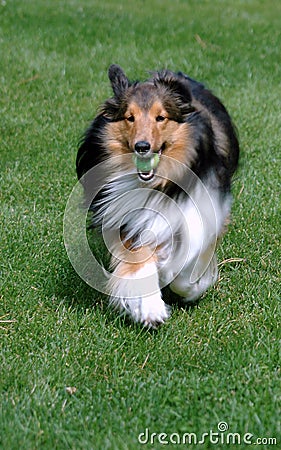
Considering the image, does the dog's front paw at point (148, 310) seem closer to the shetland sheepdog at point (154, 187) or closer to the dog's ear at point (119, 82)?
the shetland sheepdog at point (154, 187)

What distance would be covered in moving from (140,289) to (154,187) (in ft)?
1.83

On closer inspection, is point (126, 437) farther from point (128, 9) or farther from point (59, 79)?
point (128, 9)

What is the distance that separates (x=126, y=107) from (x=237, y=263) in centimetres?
147

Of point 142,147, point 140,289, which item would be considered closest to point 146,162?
point 142,147

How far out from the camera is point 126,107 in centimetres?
384

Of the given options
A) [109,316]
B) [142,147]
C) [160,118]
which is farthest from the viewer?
[109,316]

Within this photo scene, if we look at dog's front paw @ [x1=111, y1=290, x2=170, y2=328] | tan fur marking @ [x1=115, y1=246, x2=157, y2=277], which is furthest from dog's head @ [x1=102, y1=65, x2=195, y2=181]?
dog's front paw @ [x1=111, y1=290, x2=170, y2=328]

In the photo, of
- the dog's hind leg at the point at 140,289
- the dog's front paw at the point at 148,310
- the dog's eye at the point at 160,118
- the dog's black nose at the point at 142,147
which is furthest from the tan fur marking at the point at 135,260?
the dog's eye at the point at 160,118

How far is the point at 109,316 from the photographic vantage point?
162 inches

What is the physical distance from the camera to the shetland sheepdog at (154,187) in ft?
12.6

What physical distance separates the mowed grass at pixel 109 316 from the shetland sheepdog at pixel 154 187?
0.70ft

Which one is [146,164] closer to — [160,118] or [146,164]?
[146,164]

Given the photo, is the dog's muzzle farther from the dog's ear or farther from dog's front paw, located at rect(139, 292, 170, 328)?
dog's front paw, located at rect(139, 292, 170, 328)

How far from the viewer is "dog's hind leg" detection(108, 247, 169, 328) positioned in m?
3.84
